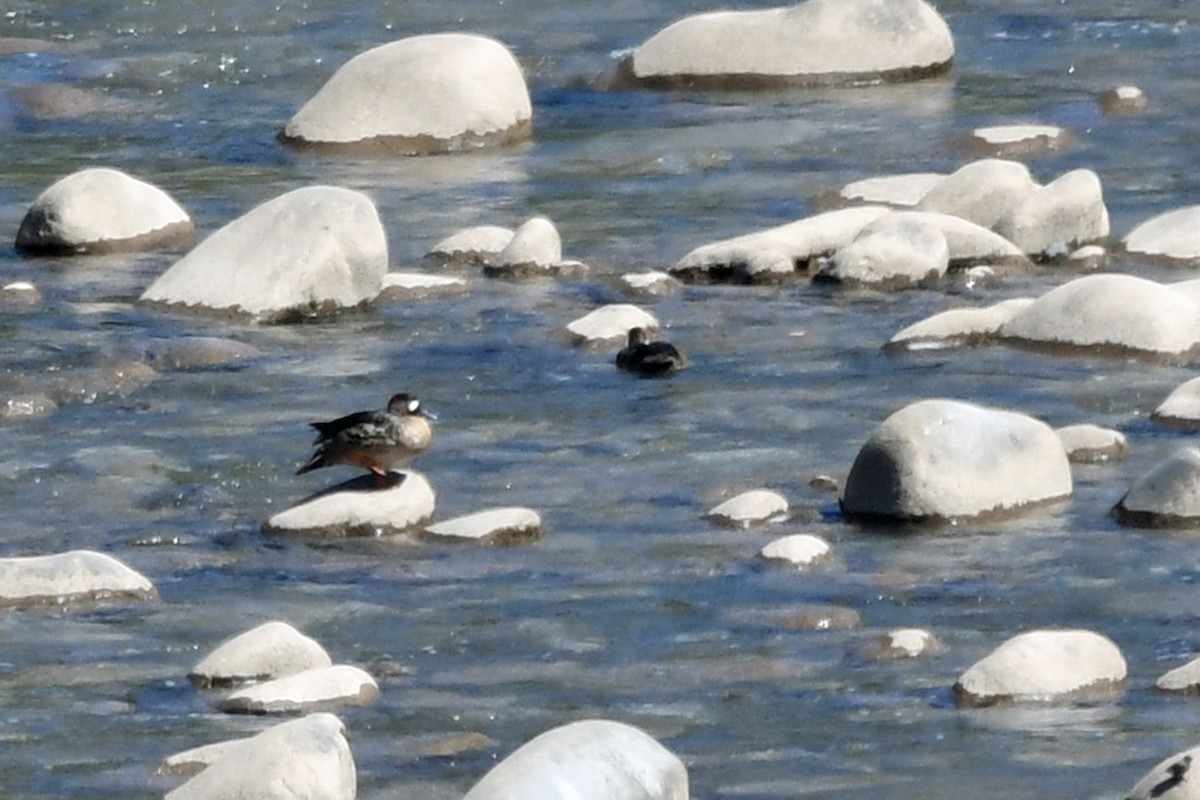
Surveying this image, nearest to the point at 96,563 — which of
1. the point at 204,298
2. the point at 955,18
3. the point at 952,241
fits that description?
the point at 204,298

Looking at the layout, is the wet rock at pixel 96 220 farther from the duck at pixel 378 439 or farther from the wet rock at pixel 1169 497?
the wet rock at pixel 1169 497

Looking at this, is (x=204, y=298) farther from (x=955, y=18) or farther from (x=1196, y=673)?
(x=955, y=18)

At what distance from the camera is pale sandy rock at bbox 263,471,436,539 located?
31.6ft

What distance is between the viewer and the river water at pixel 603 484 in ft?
25.3

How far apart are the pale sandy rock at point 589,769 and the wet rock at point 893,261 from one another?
6.53m

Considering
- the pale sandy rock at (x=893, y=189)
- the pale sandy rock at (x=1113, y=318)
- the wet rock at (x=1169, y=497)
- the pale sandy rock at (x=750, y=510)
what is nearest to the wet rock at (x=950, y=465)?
the pale sandy rock at (x=750, y=510)

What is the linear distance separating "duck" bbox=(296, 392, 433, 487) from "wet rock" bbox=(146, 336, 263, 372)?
2.25 metres

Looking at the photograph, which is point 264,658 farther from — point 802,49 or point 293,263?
point 802,49

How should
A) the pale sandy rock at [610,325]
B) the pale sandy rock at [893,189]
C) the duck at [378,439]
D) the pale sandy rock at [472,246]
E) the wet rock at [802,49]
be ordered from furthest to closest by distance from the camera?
1. the wet rock at [802,49]
2. the pale sandy rock at [893,189]
3. the pale sandy rock at [472,246]
4. the pale sandy rock at [610,325]
5. the duck at [378,439]

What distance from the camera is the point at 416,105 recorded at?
56.2ft

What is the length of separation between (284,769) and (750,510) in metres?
3.08

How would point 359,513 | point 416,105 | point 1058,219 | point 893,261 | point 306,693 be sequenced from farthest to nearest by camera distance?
point 416,105
point 1058,219
point 893,261
point 359,513
point 306,693

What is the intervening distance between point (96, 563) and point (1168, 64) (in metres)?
11.6

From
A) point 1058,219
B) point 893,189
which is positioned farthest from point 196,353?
point 893,189
